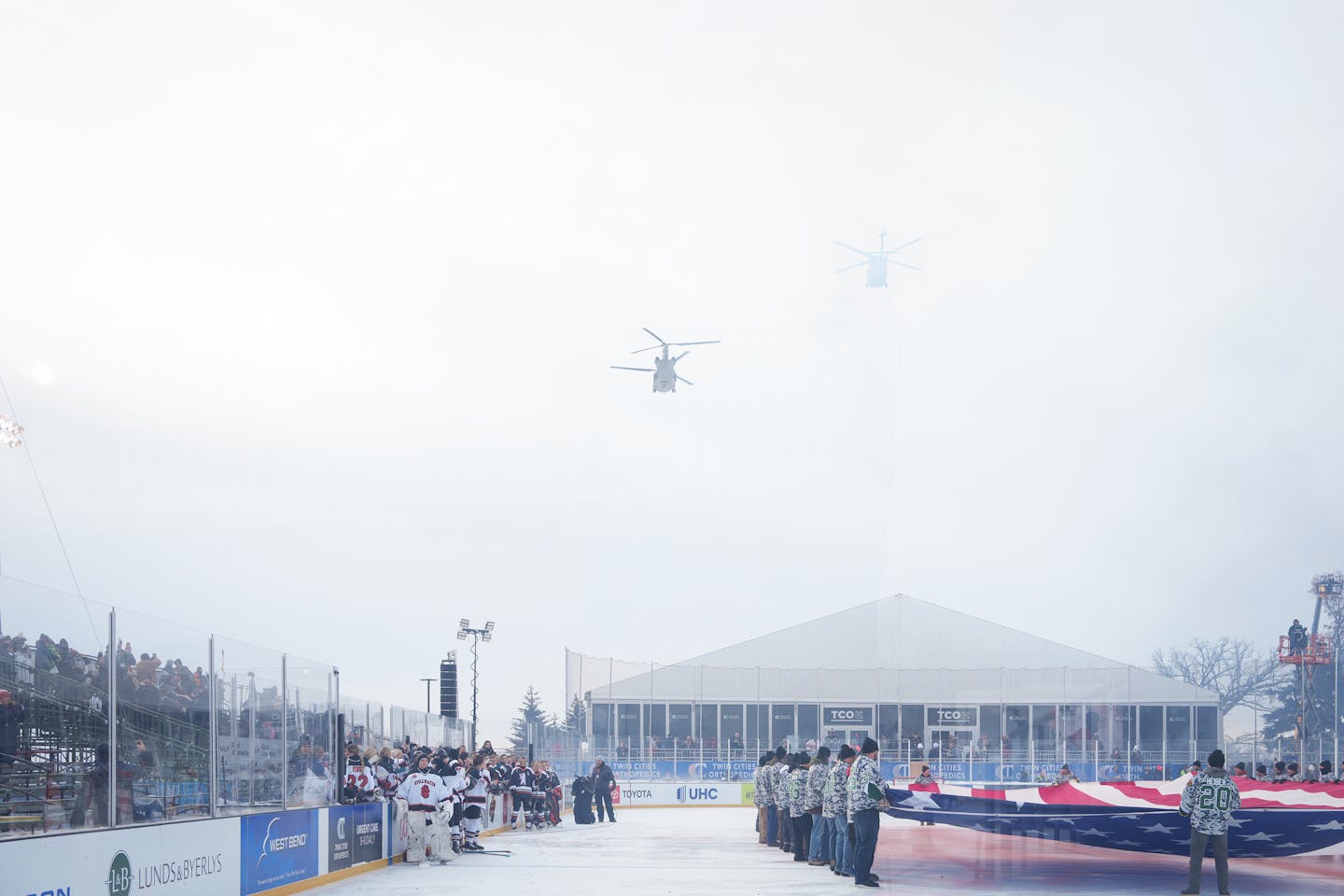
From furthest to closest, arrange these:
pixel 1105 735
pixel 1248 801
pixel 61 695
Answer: pixel 1105 735, pixel 1248 801, pixel 61 695

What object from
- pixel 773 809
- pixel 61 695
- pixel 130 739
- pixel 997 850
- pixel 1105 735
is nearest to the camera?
pixel 61 695

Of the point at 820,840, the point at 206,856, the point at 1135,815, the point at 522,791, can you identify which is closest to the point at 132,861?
the point at 206,856

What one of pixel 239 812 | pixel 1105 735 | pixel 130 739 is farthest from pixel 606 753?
pixel 130 739

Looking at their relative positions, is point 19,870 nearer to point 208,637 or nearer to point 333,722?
point 208,637

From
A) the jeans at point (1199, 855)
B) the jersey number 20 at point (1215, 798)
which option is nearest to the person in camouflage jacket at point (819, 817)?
the jeans at point (1199, 855)

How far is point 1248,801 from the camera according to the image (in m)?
22.0

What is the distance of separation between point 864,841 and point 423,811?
8.47 m

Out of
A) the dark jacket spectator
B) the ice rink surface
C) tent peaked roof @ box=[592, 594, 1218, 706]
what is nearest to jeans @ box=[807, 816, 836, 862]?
the ice rink surface

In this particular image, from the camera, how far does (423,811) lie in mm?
24656

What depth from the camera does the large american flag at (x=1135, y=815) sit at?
65.6 ft

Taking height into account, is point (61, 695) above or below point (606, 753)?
above

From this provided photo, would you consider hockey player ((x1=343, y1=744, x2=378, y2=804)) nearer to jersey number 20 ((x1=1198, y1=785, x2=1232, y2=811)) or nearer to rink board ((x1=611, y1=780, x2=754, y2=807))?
jersey number 20 ((x1=1198, y1=785, x2=1232, y2=811))

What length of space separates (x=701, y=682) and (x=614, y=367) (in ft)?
43.1

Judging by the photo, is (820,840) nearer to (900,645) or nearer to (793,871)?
(793,871)
